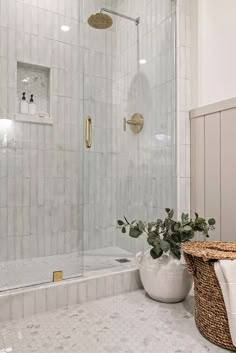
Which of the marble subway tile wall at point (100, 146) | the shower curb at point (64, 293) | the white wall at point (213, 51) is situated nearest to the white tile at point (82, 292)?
the shower curb at point (64, 293)

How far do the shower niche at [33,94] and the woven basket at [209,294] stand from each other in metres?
1.63

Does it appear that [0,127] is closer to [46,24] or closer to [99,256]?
[46,24]

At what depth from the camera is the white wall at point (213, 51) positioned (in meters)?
1.63

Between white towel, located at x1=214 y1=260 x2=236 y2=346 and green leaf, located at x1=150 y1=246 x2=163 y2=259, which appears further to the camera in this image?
green leaf, located at x1=150 y1=246 x2=163 y2=259

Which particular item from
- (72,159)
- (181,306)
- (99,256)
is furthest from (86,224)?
(181,306)

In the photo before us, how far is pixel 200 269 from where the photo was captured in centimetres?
109

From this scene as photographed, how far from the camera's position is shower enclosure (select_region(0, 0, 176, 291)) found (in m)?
2.11

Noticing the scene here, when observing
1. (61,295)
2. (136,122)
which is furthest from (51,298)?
(136,122)

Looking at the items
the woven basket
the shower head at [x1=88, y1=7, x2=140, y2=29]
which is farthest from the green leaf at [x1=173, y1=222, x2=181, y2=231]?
the shower head at [x1=88, y1=7, x2=140, y2=29]

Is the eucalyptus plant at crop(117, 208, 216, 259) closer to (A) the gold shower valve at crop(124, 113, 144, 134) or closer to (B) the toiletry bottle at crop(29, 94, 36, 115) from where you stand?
(A) the gold shower valve at crop(124, 113, 144, 134)

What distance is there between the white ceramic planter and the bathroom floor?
0.05m

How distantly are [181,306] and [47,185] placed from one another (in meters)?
1.38

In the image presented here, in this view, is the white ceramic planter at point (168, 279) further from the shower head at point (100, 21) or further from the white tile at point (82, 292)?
the shower head at point (100, 21)

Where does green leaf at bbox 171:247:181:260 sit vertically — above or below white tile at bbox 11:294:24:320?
above
